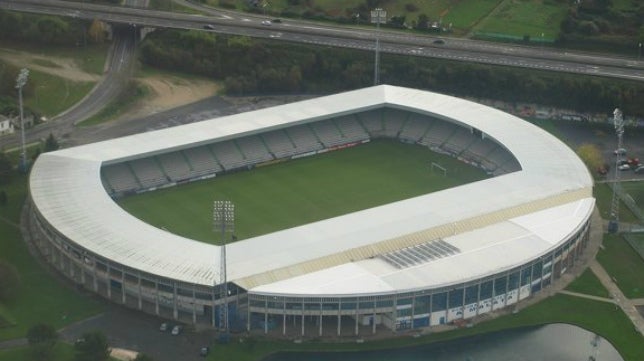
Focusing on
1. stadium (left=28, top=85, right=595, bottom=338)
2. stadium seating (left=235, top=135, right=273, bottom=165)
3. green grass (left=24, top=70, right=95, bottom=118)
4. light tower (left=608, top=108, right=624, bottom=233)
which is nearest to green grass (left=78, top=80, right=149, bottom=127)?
green grass (left=24, top=70, right=95, bottom=118)

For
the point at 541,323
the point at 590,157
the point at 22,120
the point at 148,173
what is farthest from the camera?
the point at 22,120

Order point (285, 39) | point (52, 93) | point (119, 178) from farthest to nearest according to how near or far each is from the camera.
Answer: point (285, 39), point (52, 93), point (119, 178)

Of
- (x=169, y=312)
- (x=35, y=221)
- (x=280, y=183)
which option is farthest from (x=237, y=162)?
(x=169, y=312)

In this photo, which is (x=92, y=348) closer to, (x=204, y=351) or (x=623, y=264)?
(x=204, y=351)

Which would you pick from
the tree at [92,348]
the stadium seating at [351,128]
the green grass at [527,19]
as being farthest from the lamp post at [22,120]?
the green grass at [527,19]

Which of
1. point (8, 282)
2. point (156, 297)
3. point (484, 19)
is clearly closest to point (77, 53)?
point (484, 19)

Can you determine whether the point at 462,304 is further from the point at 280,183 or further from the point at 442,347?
the point at 280,183
